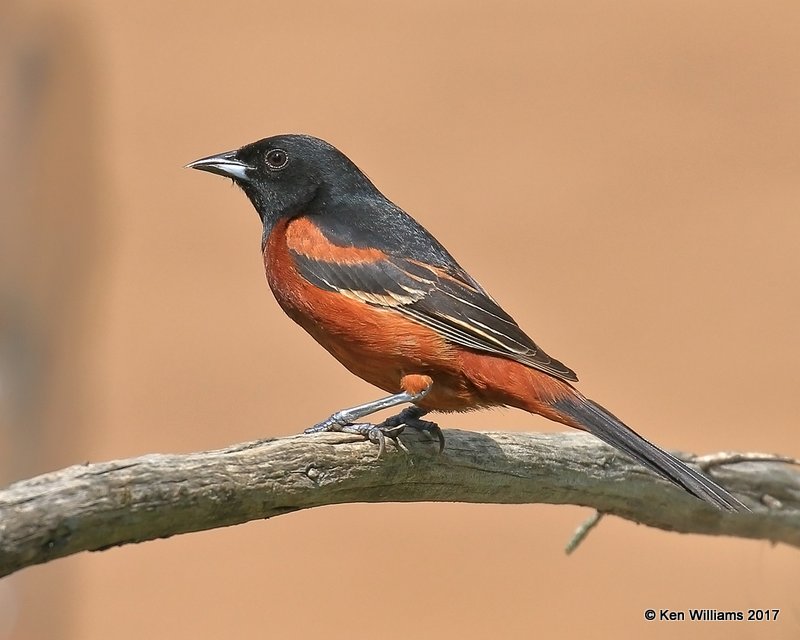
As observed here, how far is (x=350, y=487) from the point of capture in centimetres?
354

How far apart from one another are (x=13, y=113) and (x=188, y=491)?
414 centimetres

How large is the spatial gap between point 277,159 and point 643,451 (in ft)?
7.74

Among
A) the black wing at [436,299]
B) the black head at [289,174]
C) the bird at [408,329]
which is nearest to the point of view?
the bird at [408,329]

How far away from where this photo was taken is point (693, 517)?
4.68 m

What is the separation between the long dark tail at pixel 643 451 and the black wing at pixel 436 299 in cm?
23

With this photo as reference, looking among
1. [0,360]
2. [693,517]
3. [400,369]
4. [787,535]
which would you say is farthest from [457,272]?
[0,360]

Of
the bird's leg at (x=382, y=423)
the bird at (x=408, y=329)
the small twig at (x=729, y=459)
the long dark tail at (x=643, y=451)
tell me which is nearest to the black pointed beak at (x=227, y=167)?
the bird at (x=408, y=329)

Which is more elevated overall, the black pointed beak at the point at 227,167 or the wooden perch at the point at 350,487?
the black pointed beak at the point at 227,167

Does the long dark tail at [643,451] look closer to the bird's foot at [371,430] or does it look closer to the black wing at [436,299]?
the black wing at [436,299]

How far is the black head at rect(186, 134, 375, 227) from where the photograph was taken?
5.01 meters

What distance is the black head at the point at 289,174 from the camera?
5012 mm

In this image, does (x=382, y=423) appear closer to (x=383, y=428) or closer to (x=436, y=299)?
(x=383, y=428)

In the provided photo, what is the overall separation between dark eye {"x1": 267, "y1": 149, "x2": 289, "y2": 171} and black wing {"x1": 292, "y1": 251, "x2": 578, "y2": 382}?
0.65 m

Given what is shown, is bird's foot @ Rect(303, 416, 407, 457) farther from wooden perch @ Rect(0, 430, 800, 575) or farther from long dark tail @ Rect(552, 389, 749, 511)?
long dark tail @ Rect(552, 389, 749, 511)
